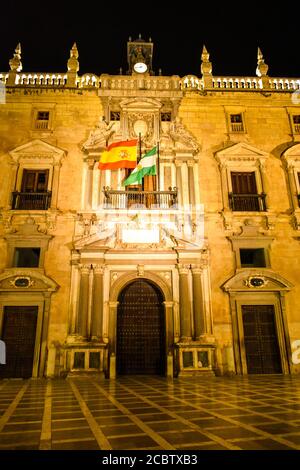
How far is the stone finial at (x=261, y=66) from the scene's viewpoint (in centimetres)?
1502

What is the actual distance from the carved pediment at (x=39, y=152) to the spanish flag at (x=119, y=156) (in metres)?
2.12

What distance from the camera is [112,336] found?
36.4 feet

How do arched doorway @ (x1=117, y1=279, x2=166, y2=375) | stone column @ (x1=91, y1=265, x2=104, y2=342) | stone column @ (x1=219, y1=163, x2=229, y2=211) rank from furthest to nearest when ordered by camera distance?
stone column @ (x1=219, y1=163, x2=229, y2=211) < arched doorway @ (x1=117, y1=279, x2=166, y2=375) < stone column @ (x1=91, y1=265, x2=104, y2=342)

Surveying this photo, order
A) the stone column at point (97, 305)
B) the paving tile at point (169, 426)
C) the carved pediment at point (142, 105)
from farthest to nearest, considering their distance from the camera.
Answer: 1. the carved pediment at point (142, 105)
2. the stone column at point (97, 305)
3. the paving tile at point (169, 426)

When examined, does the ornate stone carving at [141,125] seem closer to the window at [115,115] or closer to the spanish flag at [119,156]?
the window at [115,115]

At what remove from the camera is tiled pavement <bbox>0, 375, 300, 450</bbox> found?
3463 millimetres

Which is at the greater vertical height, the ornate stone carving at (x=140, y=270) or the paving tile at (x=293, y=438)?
the ornate stone carving at (x=140, y=270)

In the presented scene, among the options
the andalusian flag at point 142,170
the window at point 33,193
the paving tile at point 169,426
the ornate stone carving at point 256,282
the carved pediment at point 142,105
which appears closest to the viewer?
the paving tile at point 169,426

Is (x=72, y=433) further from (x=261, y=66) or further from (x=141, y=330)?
(x=261, y=66)

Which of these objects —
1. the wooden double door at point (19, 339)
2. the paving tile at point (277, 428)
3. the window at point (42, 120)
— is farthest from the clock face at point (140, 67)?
the paving tile at point (277, 428)

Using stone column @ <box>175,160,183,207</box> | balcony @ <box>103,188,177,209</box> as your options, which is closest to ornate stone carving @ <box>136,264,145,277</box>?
balcony @ <box>103,188,177,209</box>

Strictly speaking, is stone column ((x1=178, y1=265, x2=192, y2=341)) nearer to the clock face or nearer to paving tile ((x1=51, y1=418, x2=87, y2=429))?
paving tile ((x1=51, y1=418, x2=87, y2=429))

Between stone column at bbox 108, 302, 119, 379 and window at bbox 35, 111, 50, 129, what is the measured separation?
8244 millimetres

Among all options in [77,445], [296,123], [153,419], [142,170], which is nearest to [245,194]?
[142,170]
